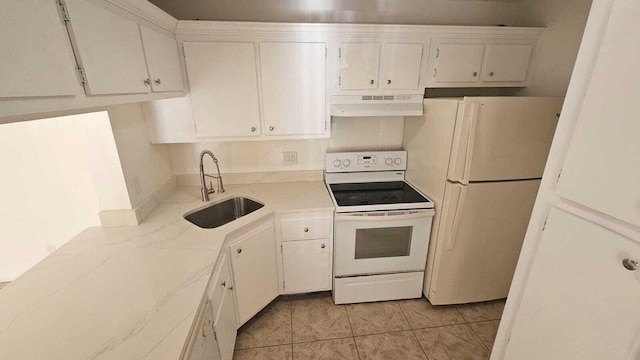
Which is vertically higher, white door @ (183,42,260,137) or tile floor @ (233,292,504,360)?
white door @ (183,42,260,137)

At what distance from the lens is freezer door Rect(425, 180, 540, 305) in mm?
1802

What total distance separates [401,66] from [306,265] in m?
1.68

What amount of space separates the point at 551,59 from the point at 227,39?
7.79 feet

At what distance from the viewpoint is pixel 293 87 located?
6.21ft

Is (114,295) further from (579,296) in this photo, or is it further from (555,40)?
(555,40)

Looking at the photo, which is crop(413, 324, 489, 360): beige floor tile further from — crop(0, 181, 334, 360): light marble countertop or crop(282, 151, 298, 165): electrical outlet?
crop(282, 151, 298, 165): electrical outlet

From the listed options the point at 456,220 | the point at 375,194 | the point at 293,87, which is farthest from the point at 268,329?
the point at 293,87

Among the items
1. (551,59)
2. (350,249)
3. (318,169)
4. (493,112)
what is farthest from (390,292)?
(551,59)

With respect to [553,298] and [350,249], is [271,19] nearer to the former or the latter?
[350,249]

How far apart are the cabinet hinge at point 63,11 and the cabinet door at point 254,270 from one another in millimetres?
1226

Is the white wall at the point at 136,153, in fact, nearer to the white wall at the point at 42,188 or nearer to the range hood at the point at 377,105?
the white wall at the point at 42,188

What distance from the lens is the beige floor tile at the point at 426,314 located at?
202 centimetres

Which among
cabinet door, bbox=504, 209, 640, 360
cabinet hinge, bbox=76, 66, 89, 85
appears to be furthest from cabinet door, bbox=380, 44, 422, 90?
cabinet hinge, bbox=76, 66, 89, 85

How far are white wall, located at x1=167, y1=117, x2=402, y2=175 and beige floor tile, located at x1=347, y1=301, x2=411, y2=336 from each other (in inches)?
49.9
